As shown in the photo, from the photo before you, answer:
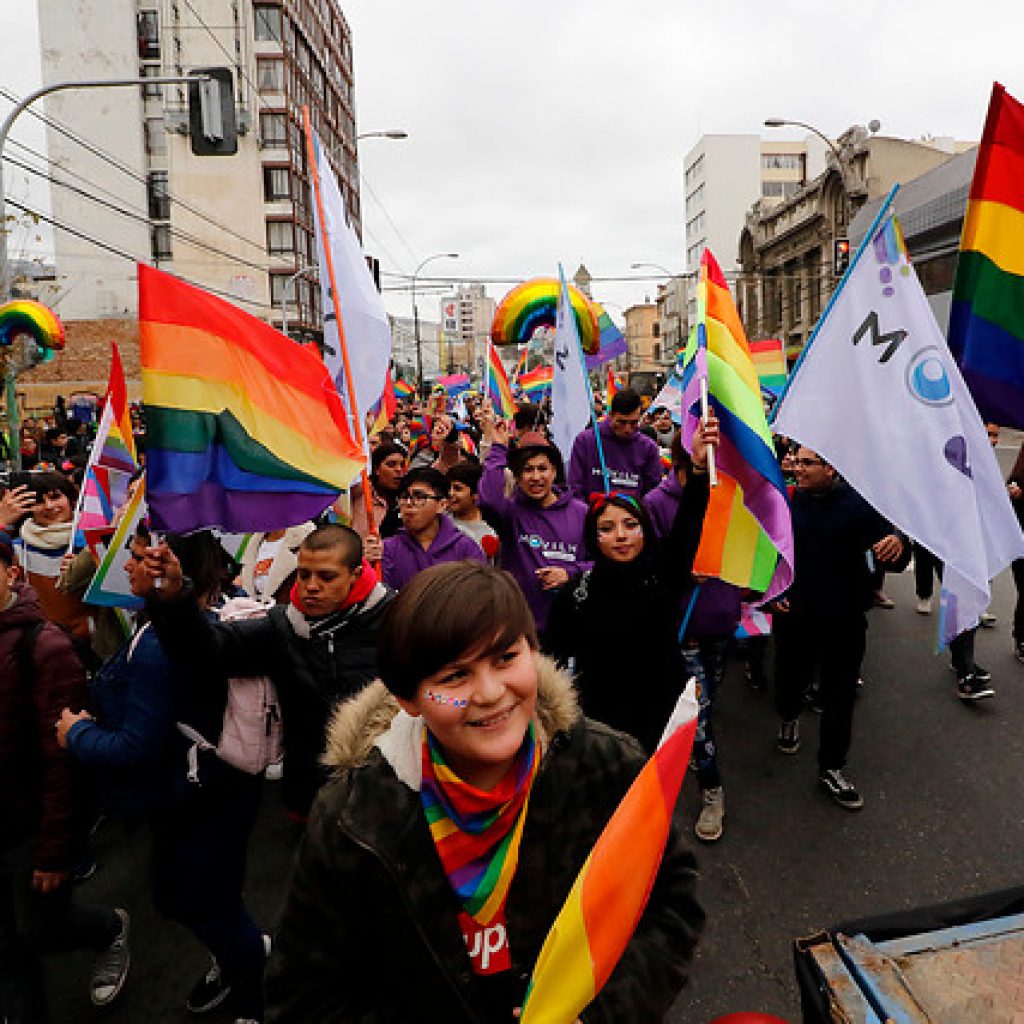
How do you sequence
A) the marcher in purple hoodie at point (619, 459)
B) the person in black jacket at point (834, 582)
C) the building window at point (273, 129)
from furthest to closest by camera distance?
the building window at point (273, 129) < the marcher in purple hoodie at point (619, 459) < the person in black jacket at point (834, 582)

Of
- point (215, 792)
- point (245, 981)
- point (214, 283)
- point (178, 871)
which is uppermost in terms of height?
point (214, 283)

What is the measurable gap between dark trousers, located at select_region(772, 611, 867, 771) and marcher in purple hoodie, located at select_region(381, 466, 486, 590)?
1821 millimetres

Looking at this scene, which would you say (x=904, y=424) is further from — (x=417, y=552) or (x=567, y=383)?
(x=567, y=383)

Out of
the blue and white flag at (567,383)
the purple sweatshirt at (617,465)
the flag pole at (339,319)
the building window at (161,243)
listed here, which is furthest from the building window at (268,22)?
the flag pole at (339,319)

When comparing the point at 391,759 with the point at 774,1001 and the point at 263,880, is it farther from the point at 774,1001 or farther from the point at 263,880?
the point at 263,880

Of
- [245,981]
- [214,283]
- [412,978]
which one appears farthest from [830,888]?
[214,283]

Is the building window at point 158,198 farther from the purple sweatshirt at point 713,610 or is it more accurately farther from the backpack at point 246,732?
the backpack at point 246,732

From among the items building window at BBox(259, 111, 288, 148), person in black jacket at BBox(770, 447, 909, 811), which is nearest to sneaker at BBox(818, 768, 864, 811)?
person in black jacket at BBox(770, 447, 909, 811)

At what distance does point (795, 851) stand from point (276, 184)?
144 ft

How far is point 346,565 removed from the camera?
258 cm

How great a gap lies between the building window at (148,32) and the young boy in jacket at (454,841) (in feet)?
140

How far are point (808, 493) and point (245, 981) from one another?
331 centimetres

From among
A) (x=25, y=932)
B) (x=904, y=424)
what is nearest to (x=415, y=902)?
(x=25, y=932)

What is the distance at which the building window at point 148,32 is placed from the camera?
3422cm
